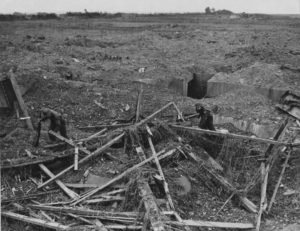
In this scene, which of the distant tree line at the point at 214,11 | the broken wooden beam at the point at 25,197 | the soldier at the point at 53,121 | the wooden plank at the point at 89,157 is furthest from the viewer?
the distant tree line at the point at 214,11

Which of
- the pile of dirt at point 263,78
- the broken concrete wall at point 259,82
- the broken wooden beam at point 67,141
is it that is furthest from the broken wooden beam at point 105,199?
the pile of dirt at point 263,78

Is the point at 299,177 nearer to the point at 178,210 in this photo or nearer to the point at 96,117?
the point at 178,210

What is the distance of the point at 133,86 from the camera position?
12656 millimetres

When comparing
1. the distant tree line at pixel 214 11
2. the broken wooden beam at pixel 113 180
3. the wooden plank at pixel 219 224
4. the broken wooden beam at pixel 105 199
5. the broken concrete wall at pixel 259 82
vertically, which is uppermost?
the distant tree line at pixel 214 11

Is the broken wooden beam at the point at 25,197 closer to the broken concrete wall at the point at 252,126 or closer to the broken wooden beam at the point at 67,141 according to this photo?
the broken wooden beam at the point at 67,141

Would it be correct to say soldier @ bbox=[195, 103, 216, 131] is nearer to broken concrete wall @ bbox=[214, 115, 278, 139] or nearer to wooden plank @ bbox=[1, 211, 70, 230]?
broken concrete wall @ bbox=[214, 115, 278, 139]

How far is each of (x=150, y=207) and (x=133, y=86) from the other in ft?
26.6

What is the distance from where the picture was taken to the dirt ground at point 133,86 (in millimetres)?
6234

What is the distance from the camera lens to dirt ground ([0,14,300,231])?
20.5ft

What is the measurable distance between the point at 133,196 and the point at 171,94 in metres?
6.99

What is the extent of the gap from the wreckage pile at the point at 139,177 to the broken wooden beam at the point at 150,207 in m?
0.01

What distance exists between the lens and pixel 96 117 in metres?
9.87

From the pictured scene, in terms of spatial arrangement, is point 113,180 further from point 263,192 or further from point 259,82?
point 259,82

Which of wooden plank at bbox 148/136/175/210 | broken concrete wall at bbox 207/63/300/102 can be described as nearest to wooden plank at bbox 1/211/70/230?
wooden plank at bbox 148/136/175/210
